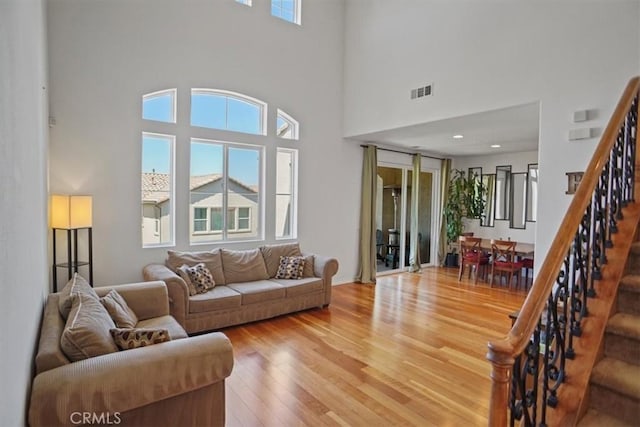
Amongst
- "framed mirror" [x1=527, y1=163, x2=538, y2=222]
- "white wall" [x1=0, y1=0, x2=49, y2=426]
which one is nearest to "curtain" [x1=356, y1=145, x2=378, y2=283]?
"framed mirror" [x1=527, y1=163, x2=538, y2=222]

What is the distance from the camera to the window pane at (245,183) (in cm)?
550

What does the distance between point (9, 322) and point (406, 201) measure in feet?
23.6

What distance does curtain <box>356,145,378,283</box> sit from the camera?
22.2 ft

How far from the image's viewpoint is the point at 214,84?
5168mm

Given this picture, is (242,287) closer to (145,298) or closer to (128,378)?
(145,298)

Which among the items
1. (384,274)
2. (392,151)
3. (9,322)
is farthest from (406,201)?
(9,322)

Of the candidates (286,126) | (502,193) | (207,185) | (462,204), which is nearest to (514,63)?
(286,126)

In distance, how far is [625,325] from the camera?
192 cm

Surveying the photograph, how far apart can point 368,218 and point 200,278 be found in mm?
3461

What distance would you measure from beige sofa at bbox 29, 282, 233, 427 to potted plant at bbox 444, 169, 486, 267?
7014mm

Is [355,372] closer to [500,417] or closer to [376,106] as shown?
[500,417]

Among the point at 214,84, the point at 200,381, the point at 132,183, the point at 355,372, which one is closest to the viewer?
the point at 200,381

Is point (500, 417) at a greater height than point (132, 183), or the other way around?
point (132, 183)

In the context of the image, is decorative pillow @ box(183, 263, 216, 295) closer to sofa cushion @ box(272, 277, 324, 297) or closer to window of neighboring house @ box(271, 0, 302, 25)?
sofa cushion @ box(272, 277, 324, 297)
